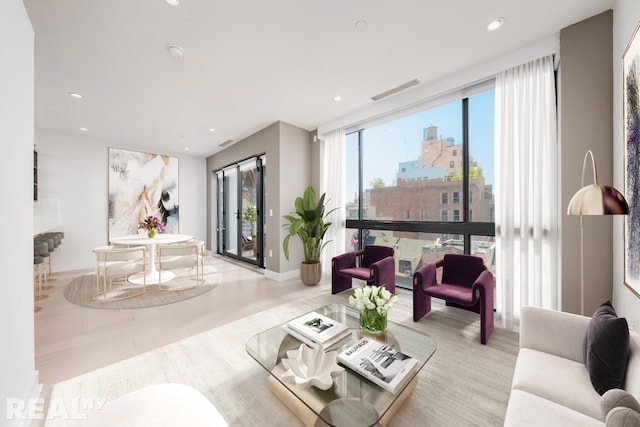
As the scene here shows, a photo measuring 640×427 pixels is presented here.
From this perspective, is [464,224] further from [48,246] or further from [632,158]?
[48,246]

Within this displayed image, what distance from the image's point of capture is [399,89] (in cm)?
333

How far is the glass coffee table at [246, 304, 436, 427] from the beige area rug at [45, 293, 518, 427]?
0.13 m

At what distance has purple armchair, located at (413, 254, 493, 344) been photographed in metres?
2.35

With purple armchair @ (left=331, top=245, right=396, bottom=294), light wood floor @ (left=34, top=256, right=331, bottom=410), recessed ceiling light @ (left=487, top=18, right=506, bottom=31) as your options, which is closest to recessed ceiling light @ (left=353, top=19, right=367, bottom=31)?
recessed ceiling light @ (left=487, top=18, right=506, bottom=31)

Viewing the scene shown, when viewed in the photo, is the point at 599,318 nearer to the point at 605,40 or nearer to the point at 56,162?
the point at 605,40

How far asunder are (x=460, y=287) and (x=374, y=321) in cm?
158

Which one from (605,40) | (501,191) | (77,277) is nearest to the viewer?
(605,40)

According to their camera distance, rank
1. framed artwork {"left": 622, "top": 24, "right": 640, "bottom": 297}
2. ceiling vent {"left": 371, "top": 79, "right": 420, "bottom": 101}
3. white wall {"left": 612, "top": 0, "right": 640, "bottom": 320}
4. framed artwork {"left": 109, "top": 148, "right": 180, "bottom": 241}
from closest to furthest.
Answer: framed artwork {"left": 622, "top": 24, "right": 640, "bottom": 297}, white wall {"left": 612, "top": 0, "right": 640, "bottom": 320}, ceiling vent {"left": 371, "top": 79, "right": 420, "bottom": 101}, framed artwork {"left": 109, "top": 148, "right": 180, "bottom": 241}

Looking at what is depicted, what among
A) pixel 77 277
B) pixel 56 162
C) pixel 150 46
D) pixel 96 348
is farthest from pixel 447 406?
pixel 56 162

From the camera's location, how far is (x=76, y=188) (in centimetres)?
527

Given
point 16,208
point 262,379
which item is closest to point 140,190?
point 16,208

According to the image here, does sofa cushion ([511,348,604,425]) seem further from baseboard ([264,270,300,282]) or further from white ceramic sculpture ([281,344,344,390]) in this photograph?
baseboard ([264,270,300,282])

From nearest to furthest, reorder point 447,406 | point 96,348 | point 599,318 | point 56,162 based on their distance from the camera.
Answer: point 599,318 < point 447,406 < point 96,348 < point 56,162

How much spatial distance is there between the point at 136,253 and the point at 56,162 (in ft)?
11.4
